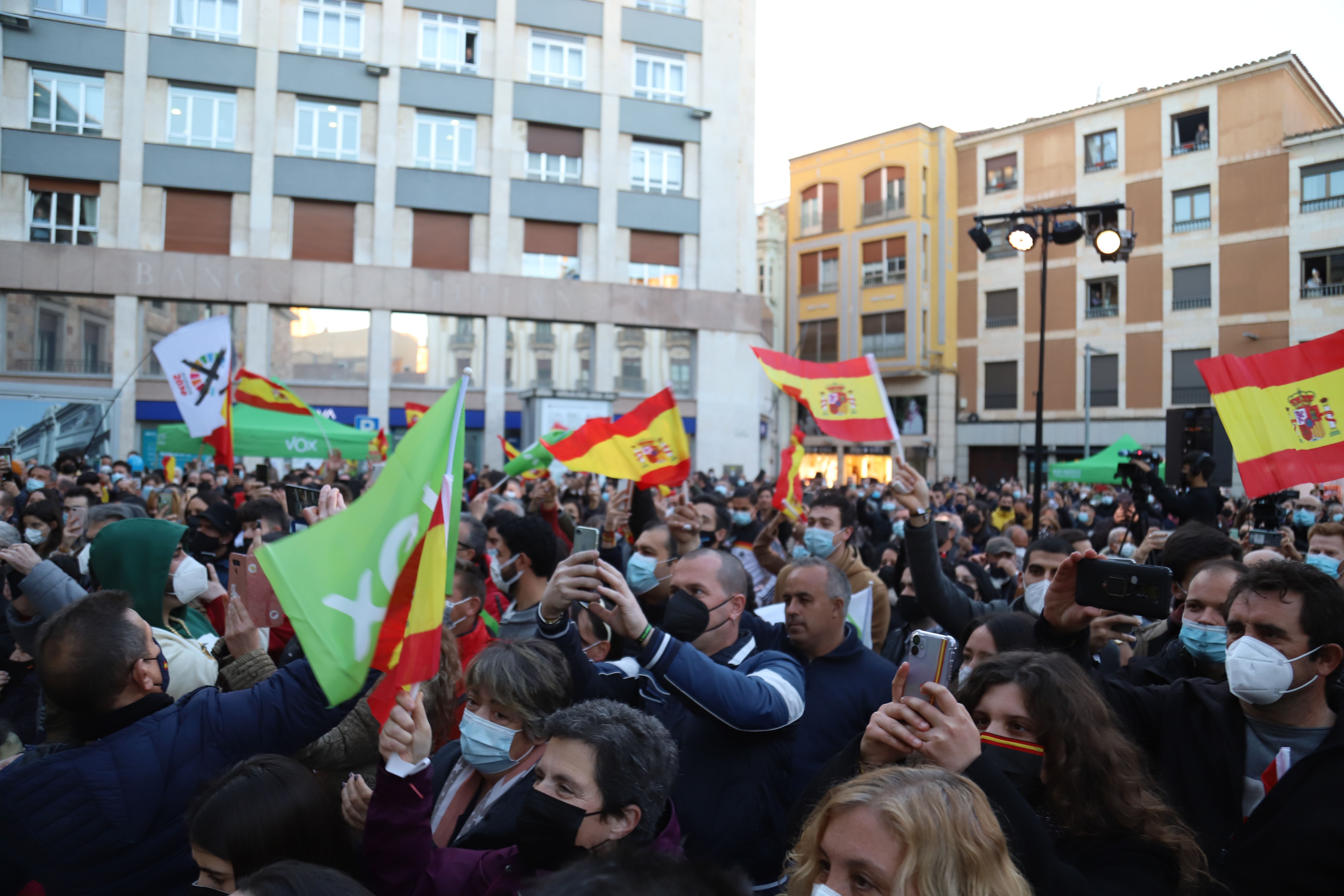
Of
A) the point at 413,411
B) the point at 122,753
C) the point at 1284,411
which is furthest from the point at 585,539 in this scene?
the point at 413,411

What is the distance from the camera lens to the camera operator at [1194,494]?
7.36 m

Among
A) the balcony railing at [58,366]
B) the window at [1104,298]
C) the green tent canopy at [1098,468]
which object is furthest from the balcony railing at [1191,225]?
the balcony railing at [58,366]

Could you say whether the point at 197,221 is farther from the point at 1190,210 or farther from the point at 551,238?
the point at 1190,210

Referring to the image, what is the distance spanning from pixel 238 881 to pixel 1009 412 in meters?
38.5

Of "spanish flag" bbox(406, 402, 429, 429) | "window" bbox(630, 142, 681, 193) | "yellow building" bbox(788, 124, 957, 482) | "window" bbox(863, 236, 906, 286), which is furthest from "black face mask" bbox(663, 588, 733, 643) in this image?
"window" bbox(863, 236, 906, 286)

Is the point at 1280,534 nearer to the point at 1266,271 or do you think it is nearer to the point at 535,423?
the point at 535,423

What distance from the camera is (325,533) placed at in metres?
2.40

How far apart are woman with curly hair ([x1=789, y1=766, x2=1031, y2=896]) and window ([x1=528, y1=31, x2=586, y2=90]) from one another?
28.1m

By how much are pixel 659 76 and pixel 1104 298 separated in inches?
775

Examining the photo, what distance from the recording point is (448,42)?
26406mm

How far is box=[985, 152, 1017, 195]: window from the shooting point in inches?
1474

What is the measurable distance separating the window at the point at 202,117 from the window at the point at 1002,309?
29.3 meters

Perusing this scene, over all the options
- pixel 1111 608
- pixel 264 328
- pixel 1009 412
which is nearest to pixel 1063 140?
pixel 1009 412

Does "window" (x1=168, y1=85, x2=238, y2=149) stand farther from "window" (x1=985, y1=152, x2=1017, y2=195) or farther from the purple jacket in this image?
"window" (x1=985, y1=152, x2=1017, y2=195)
